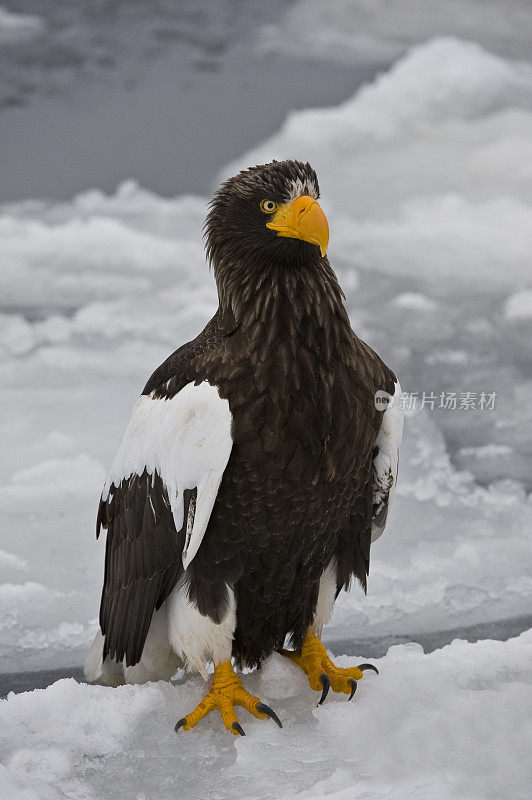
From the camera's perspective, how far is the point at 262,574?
8.50 feet

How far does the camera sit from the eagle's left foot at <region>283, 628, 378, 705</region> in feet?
9.10

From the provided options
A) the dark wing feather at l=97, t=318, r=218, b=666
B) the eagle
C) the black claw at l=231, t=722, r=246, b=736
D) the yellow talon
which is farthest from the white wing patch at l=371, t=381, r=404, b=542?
the black claw at l=231, t=722, r=246, b=736

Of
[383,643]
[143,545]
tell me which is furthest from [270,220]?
[383,643]

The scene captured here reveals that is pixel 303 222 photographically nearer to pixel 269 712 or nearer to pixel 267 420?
pixel 267 420

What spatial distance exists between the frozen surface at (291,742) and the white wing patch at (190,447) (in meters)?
0.52

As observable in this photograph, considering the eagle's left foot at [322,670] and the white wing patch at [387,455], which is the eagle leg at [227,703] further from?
the white wing patch at [387,455]

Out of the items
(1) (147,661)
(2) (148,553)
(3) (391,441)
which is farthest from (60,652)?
(3) (391,441)

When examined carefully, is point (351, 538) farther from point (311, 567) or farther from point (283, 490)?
point (283, 490)

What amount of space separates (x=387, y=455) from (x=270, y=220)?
0.84 metres

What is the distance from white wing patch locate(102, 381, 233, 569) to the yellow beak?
0.49m

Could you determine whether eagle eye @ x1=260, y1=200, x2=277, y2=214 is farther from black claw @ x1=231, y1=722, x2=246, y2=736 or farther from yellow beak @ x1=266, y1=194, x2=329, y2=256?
black claw @ x1=231, y1=722, x2=246, y2=736

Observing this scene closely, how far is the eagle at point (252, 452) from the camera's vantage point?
2.44 metres

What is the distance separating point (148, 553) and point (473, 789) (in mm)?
1120

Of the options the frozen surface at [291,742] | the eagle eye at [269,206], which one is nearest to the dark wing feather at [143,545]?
the frozen surface at [291,742]
